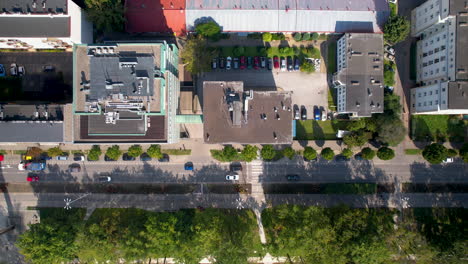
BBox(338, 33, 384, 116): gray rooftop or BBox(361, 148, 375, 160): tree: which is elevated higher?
BBox(338, 33, 384, 116): gray rooftop

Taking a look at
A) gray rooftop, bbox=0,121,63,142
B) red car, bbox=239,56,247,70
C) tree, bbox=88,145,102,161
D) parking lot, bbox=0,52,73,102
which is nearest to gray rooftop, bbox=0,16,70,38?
parking lot, bbox=0,52,73,102

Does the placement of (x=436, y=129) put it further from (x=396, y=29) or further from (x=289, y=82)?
(x=289, y=82)

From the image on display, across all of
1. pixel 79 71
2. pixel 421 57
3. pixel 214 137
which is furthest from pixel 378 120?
pixel 79 71

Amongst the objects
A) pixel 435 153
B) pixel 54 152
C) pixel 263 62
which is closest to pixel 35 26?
pixel 54 152

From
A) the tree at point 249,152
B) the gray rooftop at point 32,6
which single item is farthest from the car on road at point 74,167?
the tree at point 249,152

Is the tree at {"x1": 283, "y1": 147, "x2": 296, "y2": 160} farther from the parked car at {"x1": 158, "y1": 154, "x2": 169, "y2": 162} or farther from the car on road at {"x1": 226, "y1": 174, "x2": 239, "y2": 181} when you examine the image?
the parked car at {"x1": 158, "y1": 154, "x2": 169, "y2": 162}
